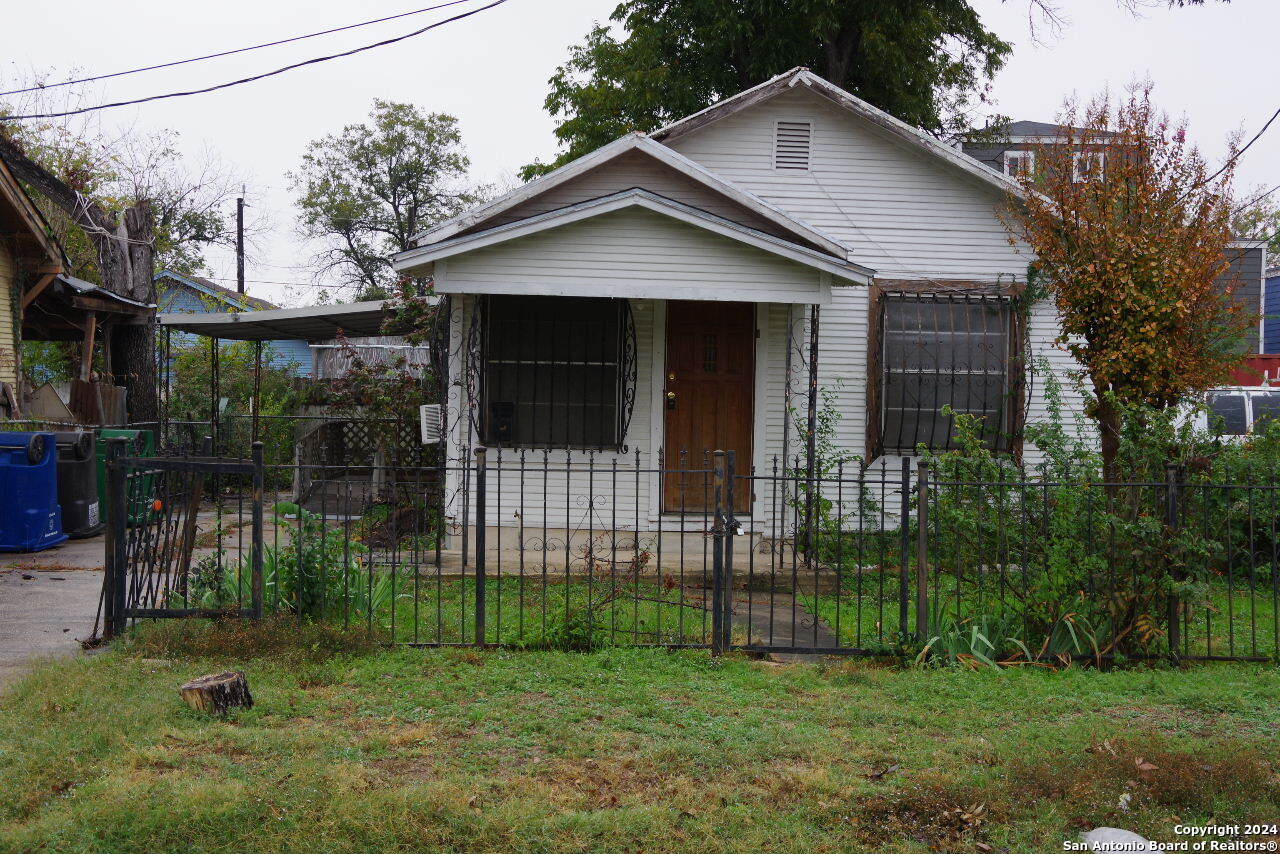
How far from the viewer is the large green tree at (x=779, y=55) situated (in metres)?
19.6

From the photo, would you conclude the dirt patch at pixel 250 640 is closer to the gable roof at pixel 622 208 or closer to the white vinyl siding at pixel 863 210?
the gable roof at pixel 622 208

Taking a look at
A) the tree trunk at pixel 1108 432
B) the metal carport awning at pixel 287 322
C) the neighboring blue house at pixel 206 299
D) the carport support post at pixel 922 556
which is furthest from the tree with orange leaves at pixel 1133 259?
the neighboring blue house at pixel 206 299

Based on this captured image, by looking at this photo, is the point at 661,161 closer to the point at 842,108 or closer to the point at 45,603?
the point at 842,108

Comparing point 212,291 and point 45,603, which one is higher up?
point 212,291

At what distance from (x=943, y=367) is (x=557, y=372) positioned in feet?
14.2

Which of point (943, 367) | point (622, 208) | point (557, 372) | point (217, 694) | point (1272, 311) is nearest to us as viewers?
point (217, 694)

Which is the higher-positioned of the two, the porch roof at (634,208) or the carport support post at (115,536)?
the porch roof at (634,208)

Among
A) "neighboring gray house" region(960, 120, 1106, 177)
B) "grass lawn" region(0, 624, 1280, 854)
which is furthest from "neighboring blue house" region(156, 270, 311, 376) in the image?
"grass lawn" region(0, 624, 1280, 854)

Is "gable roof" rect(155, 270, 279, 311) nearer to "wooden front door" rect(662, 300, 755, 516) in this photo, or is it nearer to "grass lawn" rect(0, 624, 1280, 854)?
"wooden front door" rect(662, 300, 755, 516)

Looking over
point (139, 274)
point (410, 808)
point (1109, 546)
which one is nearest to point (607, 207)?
point (1109, 546)

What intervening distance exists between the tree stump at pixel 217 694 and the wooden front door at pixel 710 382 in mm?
6488

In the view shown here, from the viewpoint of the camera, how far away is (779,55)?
20172mm

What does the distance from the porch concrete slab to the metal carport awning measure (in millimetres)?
4610

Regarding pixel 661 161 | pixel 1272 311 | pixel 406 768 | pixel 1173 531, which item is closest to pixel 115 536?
pixel 406 768
